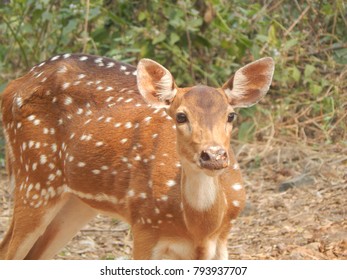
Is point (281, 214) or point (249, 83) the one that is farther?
point (281, 214)

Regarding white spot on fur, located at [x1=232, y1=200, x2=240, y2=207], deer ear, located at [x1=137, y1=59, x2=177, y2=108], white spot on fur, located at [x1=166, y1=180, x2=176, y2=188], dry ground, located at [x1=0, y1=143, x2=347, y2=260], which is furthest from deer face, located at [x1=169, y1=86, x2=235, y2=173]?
dry ground, located at [x1=0, y1=143, x2=347, y2=260]

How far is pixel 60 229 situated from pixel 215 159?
185 centimetres

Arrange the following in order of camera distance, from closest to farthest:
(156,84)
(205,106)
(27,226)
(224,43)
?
(205,106)
(156,84)
(27,226)
(224,43)

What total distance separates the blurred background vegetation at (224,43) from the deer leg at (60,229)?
2341mm

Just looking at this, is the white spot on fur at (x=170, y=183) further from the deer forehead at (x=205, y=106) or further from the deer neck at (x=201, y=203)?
the deer forehead at (x=205, y=106)

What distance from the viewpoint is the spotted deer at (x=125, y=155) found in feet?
16.3

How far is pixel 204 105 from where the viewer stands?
485 cm

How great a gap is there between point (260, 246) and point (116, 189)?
5.85 ft

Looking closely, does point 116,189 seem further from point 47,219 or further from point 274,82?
point 274,82

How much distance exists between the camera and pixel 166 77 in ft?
17.0

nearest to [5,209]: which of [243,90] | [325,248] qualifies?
[325,248]

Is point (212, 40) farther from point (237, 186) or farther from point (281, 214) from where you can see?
point (237, 186)

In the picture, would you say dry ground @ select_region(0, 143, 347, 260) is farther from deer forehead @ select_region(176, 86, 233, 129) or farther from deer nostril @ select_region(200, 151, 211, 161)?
deer nostril @ select_region(200, 151, 211, 161)

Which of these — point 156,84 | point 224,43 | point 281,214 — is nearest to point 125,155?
point 156,84
